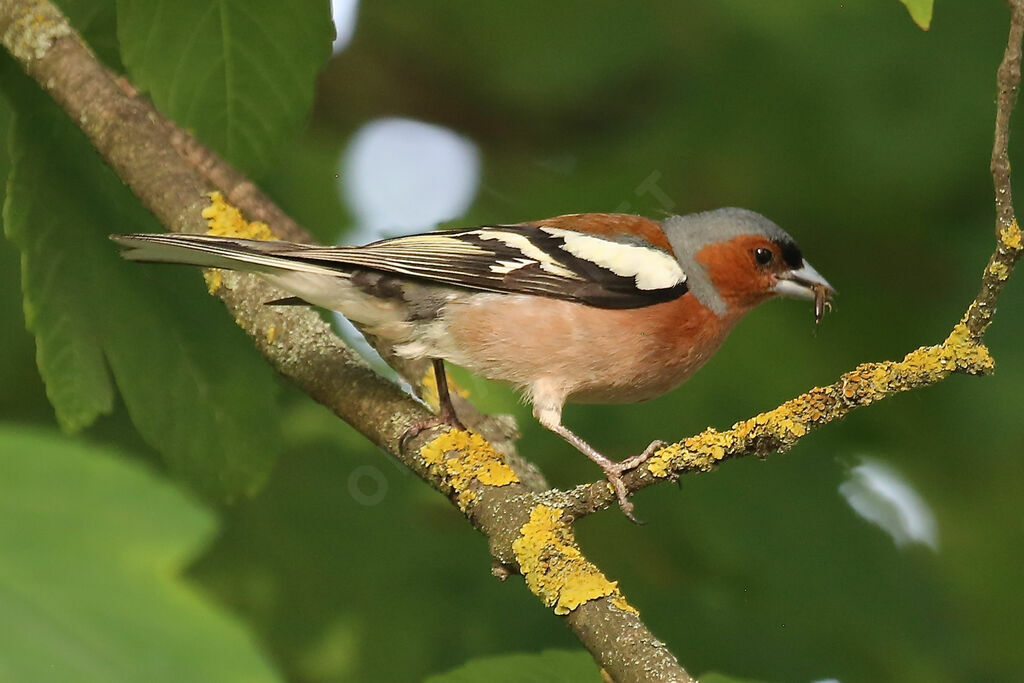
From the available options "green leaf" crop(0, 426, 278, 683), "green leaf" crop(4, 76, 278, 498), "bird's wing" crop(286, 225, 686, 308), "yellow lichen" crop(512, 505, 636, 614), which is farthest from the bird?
"green leaf" crop(0, 426, 278, 683)

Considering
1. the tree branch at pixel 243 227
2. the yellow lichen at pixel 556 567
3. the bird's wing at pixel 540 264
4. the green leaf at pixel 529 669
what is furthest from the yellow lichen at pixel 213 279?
the green leaf at pixel 529 669

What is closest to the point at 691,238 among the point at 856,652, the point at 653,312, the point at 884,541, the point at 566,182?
the point at 653,312

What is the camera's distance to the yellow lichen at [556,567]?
2762 millimetres

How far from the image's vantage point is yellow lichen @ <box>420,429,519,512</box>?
3.29 m

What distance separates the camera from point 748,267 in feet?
15.5

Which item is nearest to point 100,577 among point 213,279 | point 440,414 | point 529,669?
point 529,669

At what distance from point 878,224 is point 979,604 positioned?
1.99m

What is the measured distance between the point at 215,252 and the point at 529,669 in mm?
1654

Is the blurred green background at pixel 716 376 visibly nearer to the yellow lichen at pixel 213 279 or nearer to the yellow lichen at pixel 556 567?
the yellow lichen at pixel 213 279

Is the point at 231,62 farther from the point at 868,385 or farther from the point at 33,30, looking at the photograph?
the point at 868,385

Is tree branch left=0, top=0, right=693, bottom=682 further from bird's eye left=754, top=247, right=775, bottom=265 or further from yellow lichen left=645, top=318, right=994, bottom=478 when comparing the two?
bird's eye left=754, top=247, right=775, bottom=265

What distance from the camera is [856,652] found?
4.28 m

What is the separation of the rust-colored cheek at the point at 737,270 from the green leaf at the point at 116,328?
6.49ft

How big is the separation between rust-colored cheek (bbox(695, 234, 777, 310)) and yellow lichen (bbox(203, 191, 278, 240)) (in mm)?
1904
